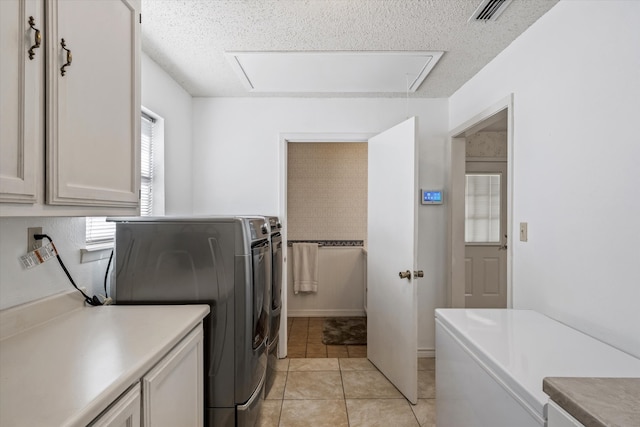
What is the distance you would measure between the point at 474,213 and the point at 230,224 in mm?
3415

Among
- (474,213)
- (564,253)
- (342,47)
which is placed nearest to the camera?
(564,253)

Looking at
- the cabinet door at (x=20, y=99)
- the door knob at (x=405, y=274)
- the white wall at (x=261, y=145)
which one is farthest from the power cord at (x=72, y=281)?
the door knob at (x=405, y=274)

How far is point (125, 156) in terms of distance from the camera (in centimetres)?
129

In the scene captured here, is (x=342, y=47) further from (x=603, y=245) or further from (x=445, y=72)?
(x=603, y=245)

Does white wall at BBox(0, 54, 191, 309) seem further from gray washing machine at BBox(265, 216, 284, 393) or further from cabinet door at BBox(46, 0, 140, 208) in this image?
gray washing machine at BBox(265, 216, 284, 393)

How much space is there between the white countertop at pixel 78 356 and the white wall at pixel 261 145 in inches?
60.6

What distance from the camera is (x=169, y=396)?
1.11 m

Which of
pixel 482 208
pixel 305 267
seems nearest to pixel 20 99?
pixel 305 267

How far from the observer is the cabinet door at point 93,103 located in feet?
3.07

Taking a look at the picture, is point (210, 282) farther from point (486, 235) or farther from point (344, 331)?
point (486, 235)

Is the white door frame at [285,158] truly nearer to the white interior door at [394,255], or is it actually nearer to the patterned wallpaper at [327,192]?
the white interior door at [394,255]

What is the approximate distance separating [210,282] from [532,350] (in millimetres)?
1353

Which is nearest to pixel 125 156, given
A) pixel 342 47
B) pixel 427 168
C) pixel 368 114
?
pixel 342 47

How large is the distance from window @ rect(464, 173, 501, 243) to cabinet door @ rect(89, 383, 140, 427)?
386cm
